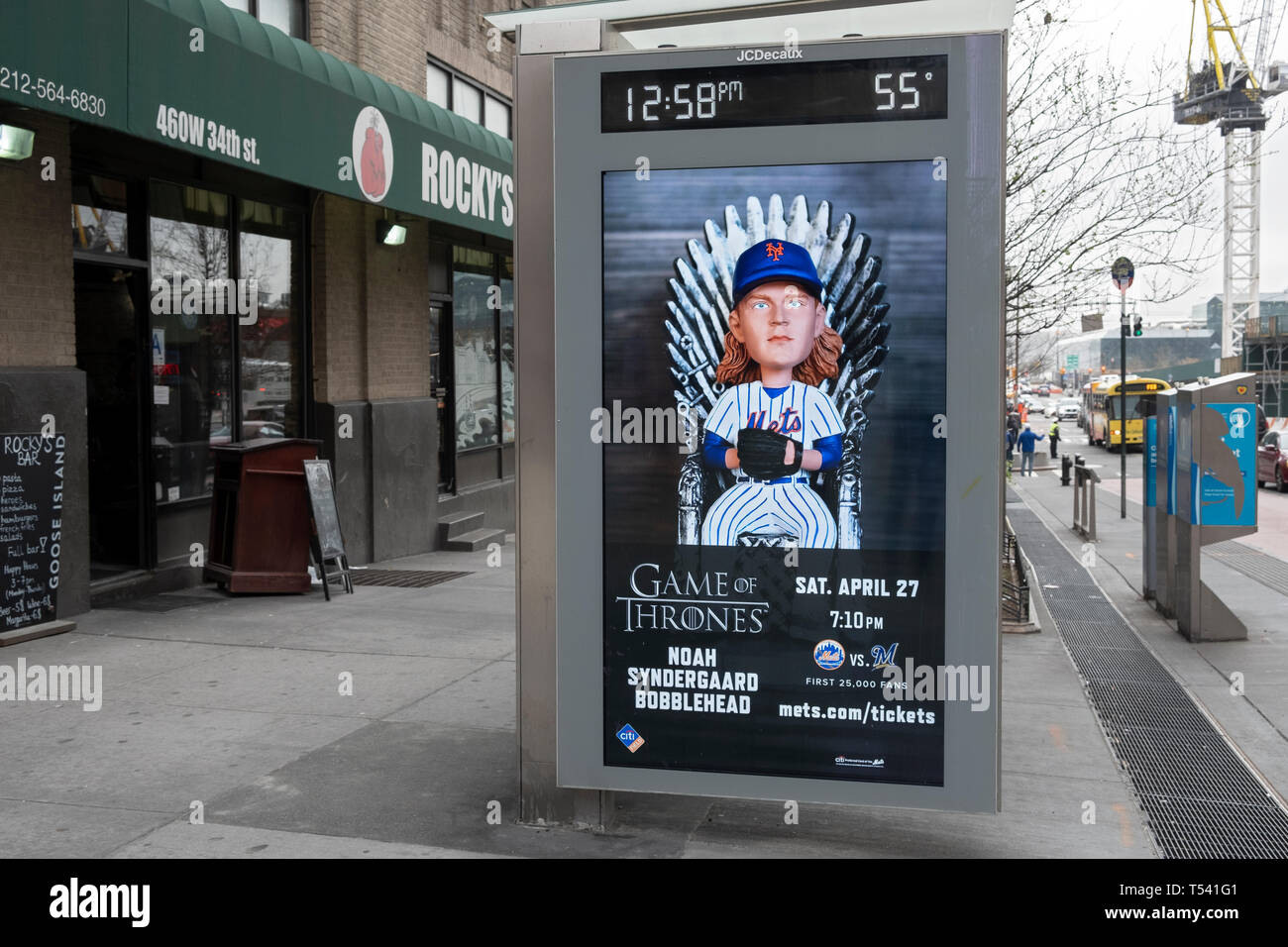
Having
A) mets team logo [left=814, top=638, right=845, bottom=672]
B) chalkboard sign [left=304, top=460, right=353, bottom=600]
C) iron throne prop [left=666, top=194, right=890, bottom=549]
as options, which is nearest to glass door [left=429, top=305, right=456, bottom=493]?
chalkboard sign [left=304, top=460, right=353, bottom=600]

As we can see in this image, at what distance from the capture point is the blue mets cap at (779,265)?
4898mm

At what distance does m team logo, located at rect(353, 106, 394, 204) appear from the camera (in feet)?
37.2

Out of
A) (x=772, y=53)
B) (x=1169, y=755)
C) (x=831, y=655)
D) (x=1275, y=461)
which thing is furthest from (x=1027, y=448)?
(x=772, y=53)

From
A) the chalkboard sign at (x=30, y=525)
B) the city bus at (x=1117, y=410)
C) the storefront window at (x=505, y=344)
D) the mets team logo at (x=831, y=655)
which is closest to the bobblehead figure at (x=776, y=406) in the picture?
the mets team logo at (x=831, y=655)

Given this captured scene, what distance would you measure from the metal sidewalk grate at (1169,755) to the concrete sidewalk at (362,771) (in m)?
0.17

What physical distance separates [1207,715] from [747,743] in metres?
4.26

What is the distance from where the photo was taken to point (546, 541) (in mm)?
5336

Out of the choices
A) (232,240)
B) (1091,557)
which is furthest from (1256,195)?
(232,240)

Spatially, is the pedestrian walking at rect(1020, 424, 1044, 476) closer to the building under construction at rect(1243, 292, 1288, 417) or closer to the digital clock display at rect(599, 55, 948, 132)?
the digital clock display at rect(599, 55, 948, 132)

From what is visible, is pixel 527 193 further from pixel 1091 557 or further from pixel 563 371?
pixel 1091 557

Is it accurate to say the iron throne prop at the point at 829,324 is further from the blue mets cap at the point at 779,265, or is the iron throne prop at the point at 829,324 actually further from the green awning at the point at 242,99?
the green awning at the point at 242,99

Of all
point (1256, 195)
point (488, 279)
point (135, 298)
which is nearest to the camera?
point (135, 298)

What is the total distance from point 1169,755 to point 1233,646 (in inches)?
148

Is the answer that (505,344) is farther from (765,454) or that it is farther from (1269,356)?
(1269,356)
